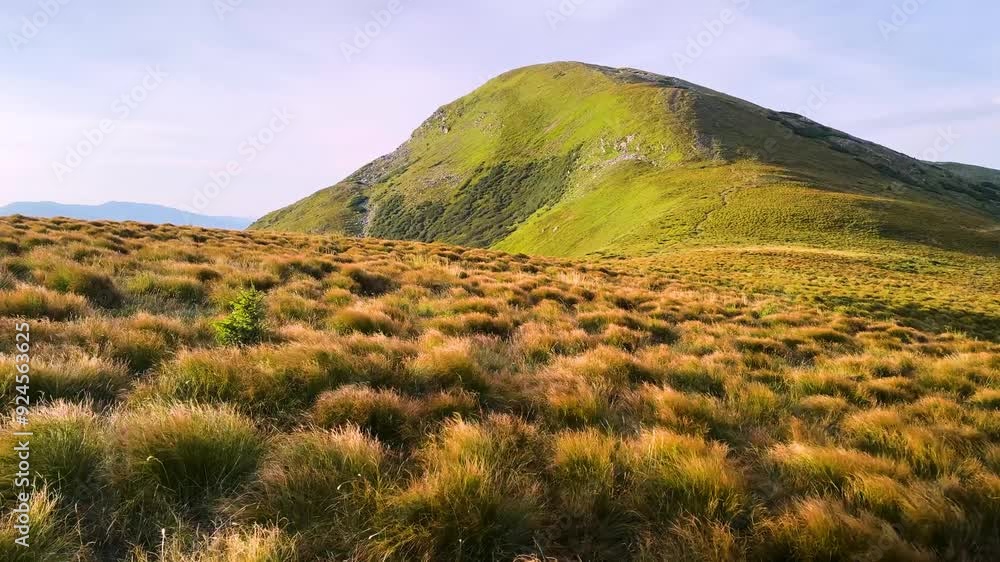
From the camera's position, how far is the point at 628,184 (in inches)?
3046

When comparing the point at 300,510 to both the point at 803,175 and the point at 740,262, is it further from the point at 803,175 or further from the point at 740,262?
the point at 803,175

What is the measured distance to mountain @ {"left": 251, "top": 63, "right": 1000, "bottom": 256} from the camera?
49.2 metres

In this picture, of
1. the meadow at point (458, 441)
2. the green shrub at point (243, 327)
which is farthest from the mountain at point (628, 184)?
the green shrub at point (243, 327)

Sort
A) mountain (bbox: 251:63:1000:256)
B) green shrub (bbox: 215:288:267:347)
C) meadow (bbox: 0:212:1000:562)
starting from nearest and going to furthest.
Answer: meadow (bbox: 0:212:1000:562) < green shrub (bbox: 215:288:267:347) < mountain (bbox: 251:63:1000:256)

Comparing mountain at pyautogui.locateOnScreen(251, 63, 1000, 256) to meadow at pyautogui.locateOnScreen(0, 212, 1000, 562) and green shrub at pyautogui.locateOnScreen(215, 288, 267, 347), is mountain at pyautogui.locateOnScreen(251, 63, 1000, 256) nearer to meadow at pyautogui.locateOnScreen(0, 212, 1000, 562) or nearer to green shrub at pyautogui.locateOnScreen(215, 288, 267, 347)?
meadow at pyautogui.locateOnScreen(0, 212, 1000, 562)

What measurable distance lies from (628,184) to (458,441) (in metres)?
79.1

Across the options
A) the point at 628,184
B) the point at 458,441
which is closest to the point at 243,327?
the point at 458,441

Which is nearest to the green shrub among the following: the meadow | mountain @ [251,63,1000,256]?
the meadow

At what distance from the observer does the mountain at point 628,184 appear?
4916cm

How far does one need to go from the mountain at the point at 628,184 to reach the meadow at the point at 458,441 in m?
38.7

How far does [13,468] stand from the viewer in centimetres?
281

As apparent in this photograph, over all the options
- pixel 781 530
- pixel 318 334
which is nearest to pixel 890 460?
pixel 781 530

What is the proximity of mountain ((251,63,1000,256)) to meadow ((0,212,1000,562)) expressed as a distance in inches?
1525

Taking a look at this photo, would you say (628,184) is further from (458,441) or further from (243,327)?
(458,441)
